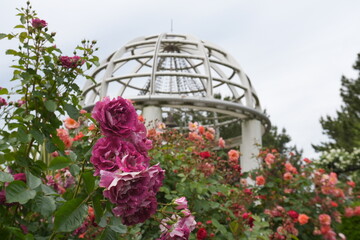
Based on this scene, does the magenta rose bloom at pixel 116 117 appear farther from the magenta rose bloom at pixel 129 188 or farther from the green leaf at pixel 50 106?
the green leaf at pixel 50 106

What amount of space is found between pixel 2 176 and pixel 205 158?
1.62 metres

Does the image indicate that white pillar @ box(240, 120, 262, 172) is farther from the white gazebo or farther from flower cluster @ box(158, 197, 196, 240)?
flower cluster @ box(158, 197, 196, 240)

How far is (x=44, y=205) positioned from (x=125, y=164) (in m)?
0.31

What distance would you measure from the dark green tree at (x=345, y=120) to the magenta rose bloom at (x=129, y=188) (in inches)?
644

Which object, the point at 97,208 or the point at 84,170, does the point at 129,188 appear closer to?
the point at 97,208

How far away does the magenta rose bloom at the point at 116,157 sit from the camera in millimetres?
859

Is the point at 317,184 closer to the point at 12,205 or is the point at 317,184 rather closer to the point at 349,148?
the point at 12,205

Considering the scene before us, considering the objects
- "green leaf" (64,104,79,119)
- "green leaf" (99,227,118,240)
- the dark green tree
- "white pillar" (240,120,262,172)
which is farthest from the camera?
the dark green tree

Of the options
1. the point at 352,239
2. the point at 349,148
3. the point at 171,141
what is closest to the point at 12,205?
the point at 171,141

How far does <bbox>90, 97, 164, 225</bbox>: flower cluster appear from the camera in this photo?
0.85 meters

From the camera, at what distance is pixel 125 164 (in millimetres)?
856

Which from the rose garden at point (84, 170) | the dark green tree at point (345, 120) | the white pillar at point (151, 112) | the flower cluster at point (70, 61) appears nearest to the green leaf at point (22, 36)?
the rose garden at point (84, 170)

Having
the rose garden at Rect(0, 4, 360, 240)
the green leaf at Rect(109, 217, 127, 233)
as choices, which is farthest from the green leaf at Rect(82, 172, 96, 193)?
the green leaf at Rect(109, 217, 127, 233)

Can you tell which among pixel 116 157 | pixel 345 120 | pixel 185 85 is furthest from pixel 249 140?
pixel 345 120
